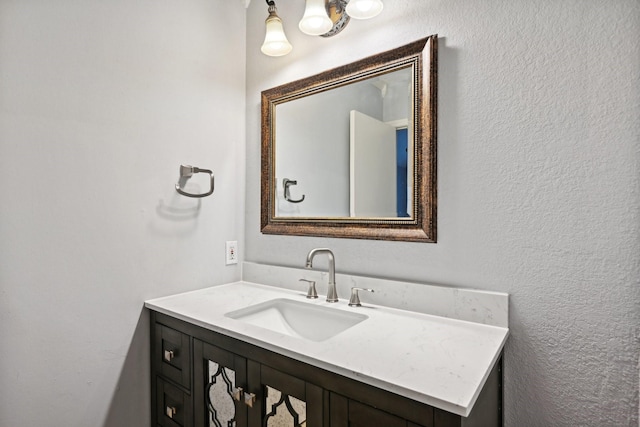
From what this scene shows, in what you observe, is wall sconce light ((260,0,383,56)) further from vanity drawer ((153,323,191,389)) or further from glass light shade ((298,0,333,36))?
vanity drawer ((153,323,191,389))

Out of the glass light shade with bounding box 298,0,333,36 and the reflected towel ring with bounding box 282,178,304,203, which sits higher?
the glass light shade with bounding box 298,0,333,36

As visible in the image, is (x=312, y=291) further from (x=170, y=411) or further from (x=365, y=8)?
(x=365, y=8)

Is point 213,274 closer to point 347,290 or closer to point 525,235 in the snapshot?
point 347,290

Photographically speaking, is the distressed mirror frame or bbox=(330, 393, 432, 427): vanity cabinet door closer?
bbox=(330, 393, 432, 427): vanity cabinet door

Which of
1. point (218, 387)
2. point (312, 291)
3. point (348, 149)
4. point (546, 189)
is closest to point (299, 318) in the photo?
point (312, 291)

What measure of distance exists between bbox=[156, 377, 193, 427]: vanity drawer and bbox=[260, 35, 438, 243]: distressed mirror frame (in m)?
0.79

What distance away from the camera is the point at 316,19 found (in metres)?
1.38

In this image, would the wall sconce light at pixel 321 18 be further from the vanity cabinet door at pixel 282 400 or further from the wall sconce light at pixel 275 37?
the vanity cabinet door at pixel 282 400

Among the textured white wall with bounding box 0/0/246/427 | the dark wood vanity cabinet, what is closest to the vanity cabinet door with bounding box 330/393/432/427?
the dark wood vanity cabinet

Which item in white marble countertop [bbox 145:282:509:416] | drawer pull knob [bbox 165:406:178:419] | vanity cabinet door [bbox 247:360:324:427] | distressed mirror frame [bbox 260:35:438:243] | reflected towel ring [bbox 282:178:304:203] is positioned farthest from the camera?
reflected towel ring [bbox 282:178:304:203]

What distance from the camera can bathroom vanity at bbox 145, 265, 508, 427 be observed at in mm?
774

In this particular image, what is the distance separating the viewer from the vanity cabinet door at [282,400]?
90cm

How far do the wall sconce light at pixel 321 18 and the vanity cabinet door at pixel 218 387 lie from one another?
1.28 metres

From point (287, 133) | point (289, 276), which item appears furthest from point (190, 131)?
point (289, 276)
